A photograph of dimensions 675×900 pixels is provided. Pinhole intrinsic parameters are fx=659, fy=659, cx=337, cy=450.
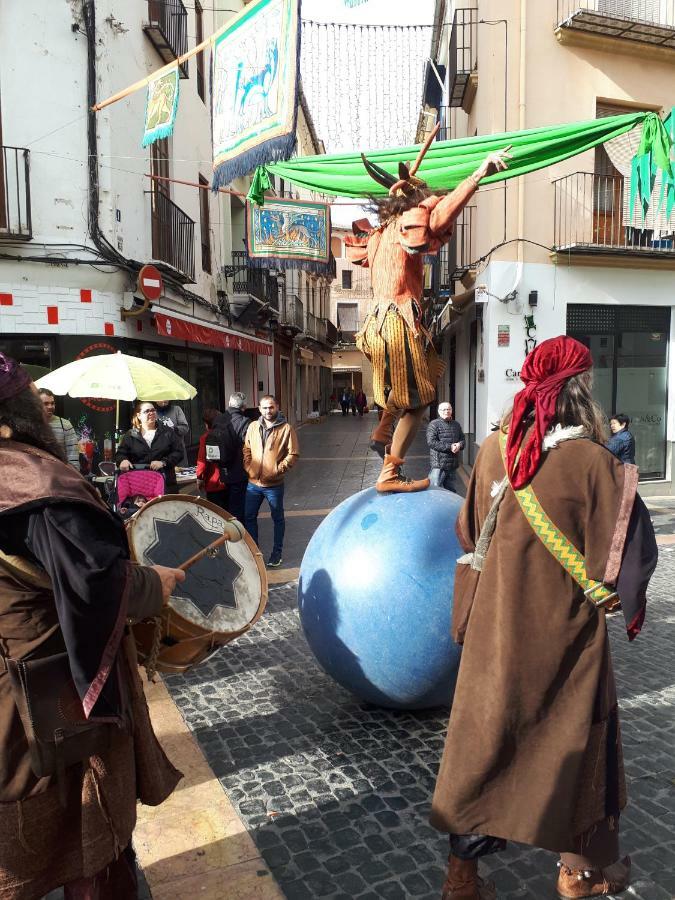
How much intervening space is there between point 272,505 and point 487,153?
4.48 metres

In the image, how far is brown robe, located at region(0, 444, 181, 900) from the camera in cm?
178

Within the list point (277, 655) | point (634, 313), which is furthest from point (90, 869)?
point (634, 313)

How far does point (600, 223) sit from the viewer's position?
1143 centimetres

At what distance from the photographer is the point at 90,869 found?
1.90m

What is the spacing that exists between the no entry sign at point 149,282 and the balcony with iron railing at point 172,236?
3.77ft

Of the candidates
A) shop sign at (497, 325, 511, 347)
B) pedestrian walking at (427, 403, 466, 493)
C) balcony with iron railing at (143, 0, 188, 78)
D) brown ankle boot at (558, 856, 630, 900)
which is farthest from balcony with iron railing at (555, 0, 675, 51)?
brown ankle boot at (558, 856, 630, 900)

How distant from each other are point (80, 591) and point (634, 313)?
12.0m

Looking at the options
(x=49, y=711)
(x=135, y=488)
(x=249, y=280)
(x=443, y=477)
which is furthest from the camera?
(x=249, y=280)

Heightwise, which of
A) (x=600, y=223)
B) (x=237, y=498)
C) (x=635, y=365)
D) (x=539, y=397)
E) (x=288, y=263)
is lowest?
(x=237, y=498)

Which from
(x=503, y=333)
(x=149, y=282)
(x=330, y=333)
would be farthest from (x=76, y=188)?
(x=330, y=333)

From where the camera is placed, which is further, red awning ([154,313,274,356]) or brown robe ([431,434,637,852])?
red awning ([154,313,274,356])

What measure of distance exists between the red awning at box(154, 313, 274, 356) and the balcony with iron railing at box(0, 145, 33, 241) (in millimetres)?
2140

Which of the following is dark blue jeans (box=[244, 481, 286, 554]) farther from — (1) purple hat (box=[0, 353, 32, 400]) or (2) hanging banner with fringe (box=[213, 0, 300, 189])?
(1) purple hat (box=[0, 353, 32, 400])

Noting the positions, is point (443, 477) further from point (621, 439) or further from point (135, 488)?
point (135, 488)
